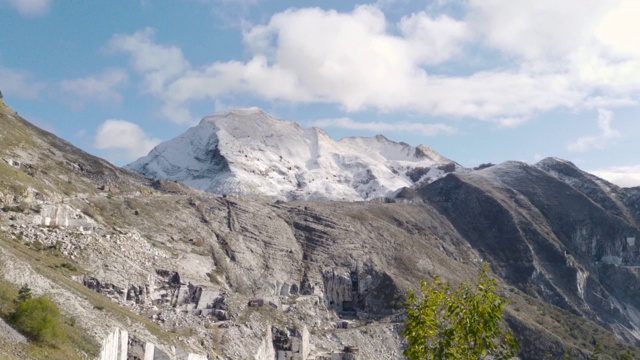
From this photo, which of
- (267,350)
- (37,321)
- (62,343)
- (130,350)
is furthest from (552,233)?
(37,321)

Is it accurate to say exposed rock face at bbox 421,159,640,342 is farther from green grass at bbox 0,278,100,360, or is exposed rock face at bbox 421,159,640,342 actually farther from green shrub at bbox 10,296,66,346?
green shrub at bbox 10,296,66,346

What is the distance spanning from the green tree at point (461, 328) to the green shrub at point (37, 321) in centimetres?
2606

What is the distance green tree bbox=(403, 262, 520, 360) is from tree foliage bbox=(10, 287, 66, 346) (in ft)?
85.5

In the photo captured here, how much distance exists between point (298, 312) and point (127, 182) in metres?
52.7

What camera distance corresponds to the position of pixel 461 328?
1630cm

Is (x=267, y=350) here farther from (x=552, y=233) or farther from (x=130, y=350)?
(x=552, y=233)

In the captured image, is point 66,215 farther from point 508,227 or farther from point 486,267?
point 508,227

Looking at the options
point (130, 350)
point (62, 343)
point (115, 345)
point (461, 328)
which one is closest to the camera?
point (461, 328)

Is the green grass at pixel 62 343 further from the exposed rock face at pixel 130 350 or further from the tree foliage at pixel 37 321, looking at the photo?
the exposed rock face at pixel 130 350

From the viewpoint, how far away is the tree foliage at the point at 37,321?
33438 millimetres

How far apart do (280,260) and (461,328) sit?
291 feet

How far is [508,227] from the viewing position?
516 ft

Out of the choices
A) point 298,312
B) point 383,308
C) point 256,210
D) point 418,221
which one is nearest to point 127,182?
point 256,210

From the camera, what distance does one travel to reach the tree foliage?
3344 cm
